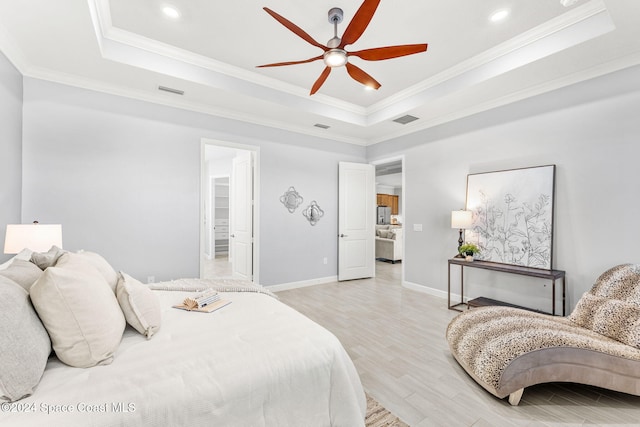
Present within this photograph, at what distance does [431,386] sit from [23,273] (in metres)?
2.62

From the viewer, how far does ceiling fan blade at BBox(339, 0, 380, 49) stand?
1.83m

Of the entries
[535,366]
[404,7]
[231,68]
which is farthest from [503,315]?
[231,68]

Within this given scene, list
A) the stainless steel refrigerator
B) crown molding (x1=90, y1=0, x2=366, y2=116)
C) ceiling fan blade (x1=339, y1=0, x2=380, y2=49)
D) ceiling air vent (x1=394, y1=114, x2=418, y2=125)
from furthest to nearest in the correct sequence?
1. the stainless steel refrigerator
2. ceiling air vent (x1=394, y1=114, x2=418, y2=125)
3. crown molding (x1=90, y1=0, x2=366, y2=116)
4. ceiling fan blade (x1=339, y1=0, x2=380, y2=49)

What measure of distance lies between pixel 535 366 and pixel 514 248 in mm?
2025

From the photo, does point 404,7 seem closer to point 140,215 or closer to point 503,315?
point 503,315

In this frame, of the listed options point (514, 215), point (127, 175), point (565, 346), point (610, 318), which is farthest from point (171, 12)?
point (610, 318)

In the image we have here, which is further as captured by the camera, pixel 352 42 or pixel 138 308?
pixel 352 42

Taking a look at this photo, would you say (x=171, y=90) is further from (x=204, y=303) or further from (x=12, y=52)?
(x=204, y=303)

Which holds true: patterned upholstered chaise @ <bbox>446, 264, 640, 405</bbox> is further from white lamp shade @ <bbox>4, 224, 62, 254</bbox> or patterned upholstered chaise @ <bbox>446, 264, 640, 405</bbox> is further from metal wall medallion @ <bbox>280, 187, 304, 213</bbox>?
white lamp shade @ <bbox>4, 224, 62, 254</bbox>

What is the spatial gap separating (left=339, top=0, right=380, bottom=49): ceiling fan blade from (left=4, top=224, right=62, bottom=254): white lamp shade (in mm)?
2848

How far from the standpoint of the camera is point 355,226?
18.7ft

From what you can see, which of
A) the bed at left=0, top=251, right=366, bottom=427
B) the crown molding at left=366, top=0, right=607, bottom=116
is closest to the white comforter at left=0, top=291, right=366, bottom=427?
the bed at left=0, top=251, right=366, bottom=427

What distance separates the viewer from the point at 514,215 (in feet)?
11.9

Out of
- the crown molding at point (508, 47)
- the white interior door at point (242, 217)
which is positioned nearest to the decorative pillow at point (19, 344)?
the white interior door at point (242, 217)
